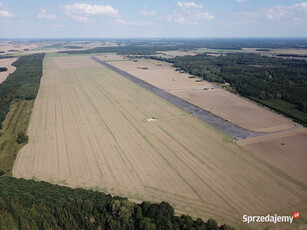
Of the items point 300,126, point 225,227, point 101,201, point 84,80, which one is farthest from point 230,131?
point 84,80

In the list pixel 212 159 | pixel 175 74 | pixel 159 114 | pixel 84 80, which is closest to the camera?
pixel 212 159

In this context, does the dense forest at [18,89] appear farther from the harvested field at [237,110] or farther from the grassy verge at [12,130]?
the harvested field at [237,110]

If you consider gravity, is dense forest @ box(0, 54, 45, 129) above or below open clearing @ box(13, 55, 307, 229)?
above

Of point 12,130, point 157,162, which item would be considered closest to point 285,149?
point 157,162

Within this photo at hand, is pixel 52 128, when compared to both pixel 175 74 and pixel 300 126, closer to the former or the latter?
pixel 300 126

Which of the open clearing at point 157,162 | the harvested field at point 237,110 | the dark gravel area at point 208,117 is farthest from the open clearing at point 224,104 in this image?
the open clearing at point 157,162

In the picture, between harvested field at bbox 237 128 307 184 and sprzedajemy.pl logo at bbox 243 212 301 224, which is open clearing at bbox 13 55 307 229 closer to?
sprzedajemy.pl logo at bbox 243 212 301 224

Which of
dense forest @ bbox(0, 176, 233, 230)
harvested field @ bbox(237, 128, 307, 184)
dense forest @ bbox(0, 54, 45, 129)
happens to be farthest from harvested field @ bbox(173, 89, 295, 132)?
dense forest @ bbox(0, 54, 45, 129)
